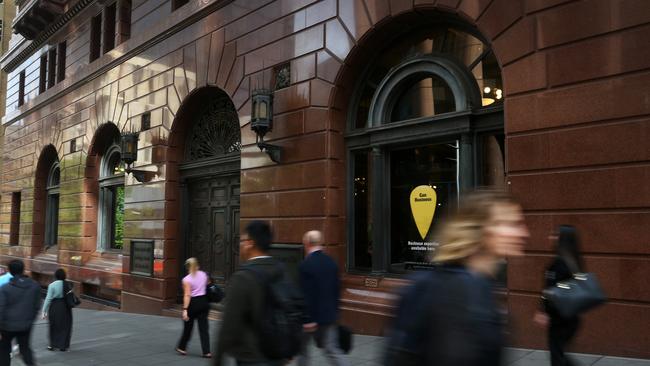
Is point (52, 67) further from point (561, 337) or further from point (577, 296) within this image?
point (577, 296)

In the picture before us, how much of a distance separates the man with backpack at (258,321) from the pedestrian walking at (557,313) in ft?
8.81

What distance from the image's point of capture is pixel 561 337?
493 centimetres

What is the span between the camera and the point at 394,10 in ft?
30.3

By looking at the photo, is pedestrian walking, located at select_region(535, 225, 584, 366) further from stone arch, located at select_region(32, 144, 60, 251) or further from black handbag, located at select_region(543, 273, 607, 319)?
stone arch, located at select_region(32, 144, 60, 251)

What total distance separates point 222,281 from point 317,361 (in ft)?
19.6

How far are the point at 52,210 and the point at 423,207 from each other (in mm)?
20337

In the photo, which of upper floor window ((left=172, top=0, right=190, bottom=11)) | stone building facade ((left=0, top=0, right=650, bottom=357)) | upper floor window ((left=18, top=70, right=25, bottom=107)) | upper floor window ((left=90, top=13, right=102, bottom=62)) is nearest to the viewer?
stone building facade ((left=0, top=0, right=650, bottom=357))

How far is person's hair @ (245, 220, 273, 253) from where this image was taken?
11.5 ft

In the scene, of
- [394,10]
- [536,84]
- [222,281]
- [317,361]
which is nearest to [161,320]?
[222,281]

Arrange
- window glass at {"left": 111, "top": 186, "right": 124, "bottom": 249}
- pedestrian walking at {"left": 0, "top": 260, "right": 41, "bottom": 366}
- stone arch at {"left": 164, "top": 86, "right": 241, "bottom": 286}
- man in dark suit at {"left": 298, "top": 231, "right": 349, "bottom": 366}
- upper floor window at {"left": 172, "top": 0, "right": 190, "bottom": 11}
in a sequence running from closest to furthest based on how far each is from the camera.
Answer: man in dark suit at {"left": 298, "top": 231, "right": 349, "bottom": 366}
pedestrian walking at {"left": 0, "top": 260, "right": 41, "bottom": 366}
stone arch at {"left": 164, "top": 86, "right": 241, "bottom": 286}
upper floor window at {"left": 172, "top": 0, "right": 190, "bottom": 11}
window glass at {"left": 111, "top": 186, "right": 124, "bottom": 249}

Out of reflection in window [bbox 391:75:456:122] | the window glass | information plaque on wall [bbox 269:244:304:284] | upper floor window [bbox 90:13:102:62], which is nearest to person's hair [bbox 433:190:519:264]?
reflection in window [bbox 391:75:456:122]

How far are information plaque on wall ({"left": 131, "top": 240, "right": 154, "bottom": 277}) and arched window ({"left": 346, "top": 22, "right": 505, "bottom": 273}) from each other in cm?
695

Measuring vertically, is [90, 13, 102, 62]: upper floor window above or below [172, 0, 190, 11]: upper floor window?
above

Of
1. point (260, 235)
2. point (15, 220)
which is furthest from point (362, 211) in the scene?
point (15, 220)
